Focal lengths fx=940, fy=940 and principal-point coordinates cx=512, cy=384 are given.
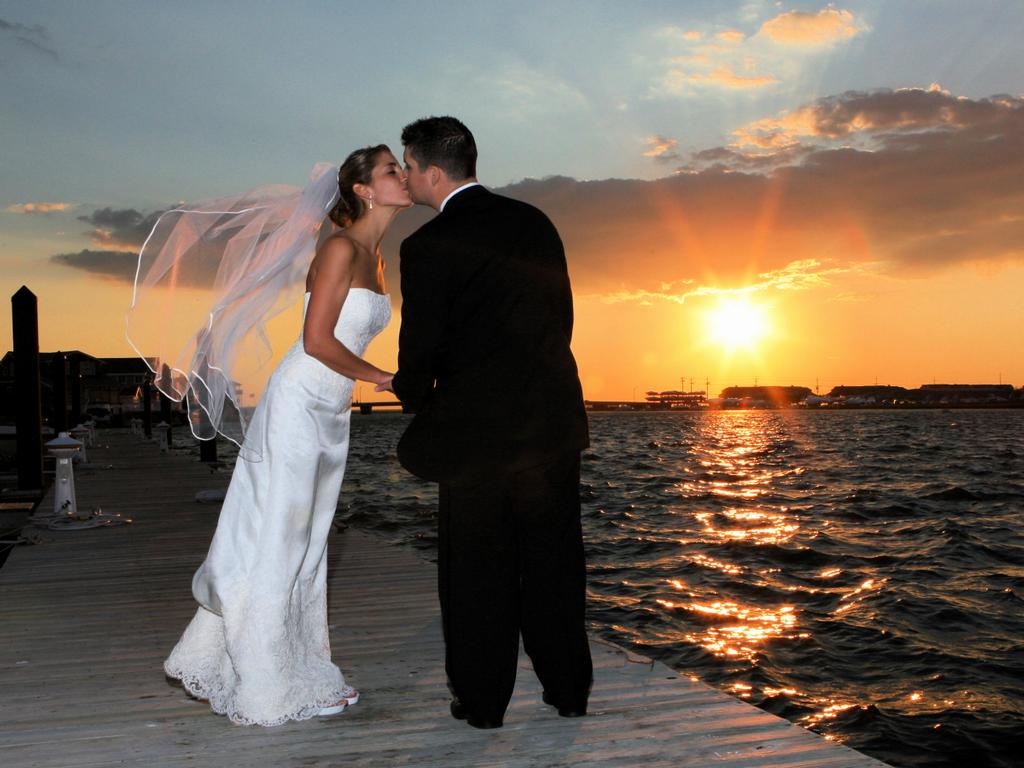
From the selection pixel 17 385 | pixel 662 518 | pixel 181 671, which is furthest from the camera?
pixel 662 518

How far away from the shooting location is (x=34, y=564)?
925cm

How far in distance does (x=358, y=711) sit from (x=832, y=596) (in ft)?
34.9

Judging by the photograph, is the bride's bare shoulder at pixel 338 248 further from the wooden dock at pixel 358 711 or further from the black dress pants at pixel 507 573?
the wooden dock at pixel 358 711

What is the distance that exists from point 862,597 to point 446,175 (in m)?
11.6

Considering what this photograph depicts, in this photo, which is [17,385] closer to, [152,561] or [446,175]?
[152,561]

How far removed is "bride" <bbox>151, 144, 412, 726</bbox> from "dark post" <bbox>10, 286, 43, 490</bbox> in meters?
12.7

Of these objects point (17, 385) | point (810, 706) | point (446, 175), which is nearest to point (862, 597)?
point (810, 706)

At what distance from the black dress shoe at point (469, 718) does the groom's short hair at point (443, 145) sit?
89.5 inches

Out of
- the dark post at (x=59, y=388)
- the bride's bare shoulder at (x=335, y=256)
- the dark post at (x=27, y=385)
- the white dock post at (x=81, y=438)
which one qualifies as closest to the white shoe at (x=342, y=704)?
the bride's bare shoulder at (x=335, y=256)

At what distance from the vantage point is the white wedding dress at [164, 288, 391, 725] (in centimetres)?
421

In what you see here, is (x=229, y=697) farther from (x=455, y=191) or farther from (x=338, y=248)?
(x=455, y=191)

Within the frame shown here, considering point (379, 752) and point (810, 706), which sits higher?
point (379, 752)

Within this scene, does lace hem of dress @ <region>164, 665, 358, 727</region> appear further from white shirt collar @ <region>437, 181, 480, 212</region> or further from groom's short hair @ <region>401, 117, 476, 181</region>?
groom's short hair @ <region>401, 117, 476, 181</region>

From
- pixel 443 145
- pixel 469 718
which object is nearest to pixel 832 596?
pixel 469 718
